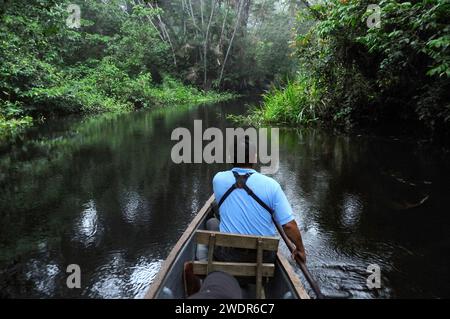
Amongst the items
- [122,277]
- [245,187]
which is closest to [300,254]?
[245,187]

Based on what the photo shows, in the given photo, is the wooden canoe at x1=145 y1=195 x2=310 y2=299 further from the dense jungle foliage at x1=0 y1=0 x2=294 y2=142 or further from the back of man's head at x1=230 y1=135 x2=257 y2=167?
the dense jungle foliage at x1=0 y1=0 x2=294 y2=142

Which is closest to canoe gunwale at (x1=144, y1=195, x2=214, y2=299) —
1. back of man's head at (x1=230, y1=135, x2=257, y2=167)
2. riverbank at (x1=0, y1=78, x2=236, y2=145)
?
back of man's head at (x1=230, y1=135, x2=257, y2=167)

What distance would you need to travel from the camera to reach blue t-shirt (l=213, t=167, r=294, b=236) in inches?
116

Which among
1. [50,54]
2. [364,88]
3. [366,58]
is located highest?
[50,54]

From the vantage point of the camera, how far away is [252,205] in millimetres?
2980

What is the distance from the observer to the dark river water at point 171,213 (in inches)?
156

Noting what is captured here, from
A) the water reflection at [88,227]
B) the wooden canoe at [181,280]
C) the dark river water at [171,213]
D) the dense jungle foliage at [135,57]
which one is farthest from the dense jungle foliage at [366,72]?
the dense jungle foliage at [135,57]

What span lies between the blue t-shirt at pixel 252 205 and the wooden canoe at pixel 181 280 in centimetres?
31

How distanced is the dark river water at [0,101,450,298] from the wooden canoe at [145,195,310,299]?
0.77 m

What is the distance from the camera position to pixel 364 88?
11320 mm

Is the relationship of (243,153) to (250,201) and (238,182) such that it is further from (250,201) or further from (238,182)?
(250,201)

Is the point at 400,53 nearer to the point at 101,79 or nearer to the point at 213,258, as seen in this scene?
the point at 213,258

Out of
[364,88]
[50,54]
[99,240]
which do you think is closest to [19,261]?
[99,240]

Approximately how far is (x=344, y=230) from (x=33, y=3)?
7.89 m
